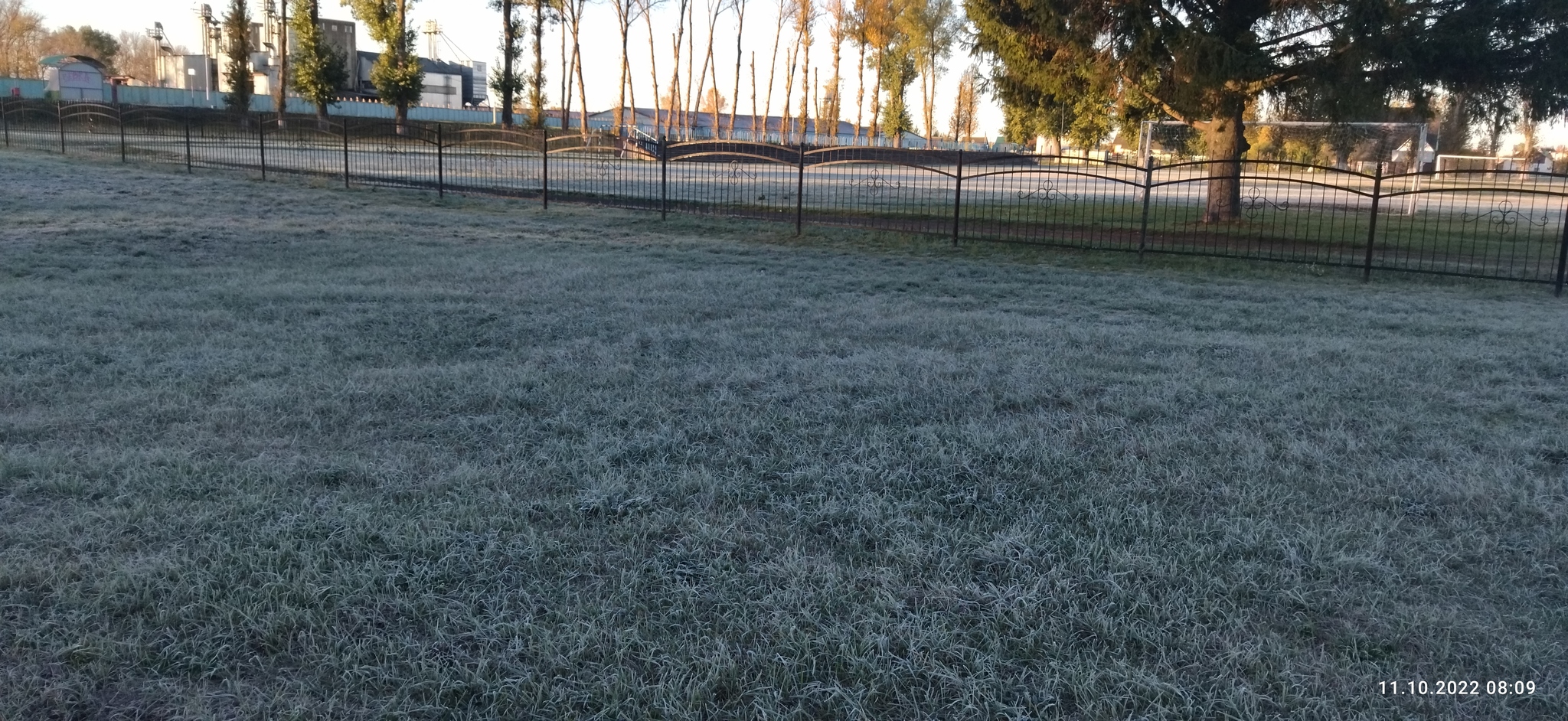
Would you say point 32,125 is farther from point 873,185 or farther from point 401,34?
point 873,185

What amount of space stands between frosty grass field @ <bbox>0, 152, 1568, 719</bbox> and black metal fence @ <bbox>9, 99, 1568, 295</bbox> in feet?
19.6

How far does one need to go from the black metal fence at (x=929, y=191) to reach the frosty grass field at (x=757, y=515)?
5964 millimetres

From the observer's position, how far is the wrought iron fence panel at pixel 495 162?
1892 cm

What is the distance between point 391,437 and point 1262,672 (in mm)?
3490

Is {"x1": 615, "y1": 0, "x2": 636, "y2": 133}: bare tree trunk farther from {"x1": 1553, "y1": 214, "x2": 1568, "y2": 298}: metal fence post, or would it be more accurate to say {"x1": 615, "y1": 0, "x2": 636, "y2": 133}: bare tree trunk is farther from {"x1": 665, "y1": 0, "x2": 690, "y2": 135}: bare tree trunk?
{"x1": 1553, "y1": 214, "x2": 1568, "y2": 298}: metal fence post

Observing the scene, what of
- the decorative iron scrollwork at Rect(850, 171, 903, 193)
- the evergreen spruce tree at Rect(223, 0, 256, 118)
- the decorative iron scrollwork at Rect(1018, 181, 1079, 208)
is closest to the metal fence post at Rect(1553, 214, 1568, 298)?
the decorative iron scrollwork at Rect(1018, 181, 1079, 208)

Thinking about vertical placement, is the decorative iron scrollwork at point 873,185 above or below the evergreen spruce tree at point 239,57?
below

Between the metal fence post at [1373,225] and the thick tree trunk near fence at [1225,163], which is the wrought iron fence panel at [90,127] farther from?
the metal fence post at [1373,225]

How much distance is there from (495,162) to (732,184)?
6.44 m

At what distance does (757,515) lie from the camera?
138 inches

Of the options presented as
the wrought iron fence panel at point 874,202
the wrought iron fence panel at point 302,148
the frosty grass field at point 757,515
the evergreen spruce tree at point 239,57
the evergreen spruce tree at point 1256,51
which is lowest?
the frosty grass field at point 757,515

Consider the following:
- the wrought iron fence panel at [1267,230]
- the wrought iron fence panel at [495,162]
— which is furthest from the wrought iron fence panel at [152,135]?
the wrought iron fence panel at [1267,230]

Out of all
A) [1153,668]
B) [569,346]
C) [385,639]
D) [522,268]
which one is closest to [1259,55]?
[522,268]

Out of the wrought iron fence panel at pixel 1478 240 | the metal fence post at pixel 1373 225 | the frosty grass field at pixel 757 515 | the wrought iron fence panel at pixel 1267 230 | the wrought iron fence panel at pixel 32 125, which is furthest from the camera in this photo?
the wrought iron fence panel at pixel 32 125
